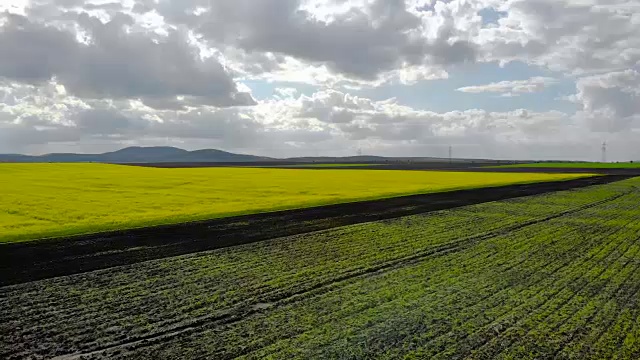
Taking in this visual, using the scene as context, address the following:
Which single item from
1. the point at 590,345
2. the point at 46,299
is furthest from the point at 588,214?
the point at 46,299

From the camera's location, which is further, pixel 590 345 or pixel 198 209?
pixel 198 209

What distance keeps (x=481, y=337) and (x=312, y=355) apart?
3.16 metres

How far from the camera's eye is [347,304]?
10883 millimetres

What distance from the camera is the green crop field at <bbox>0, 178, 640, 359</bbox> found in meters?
8.56

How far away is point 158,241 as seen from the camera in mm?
18688

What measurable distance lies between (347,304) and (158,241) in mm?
10267

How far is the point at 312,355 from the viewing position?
816cm

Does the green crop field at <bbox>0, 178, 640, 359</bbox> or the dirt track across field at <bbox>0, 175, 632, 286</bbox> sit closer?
the green crop field at <bbox>0, 178, 640, 359</bbox>

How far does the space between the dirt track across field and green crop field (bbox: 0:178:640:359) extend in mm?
1134

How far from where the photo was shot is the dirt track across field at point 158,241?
14641mm

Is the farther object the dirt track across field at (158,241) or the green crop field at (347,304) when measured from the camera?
the dirt track across field at (158,241)

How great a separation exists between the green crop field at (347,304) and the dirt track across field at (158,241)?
1.13 m

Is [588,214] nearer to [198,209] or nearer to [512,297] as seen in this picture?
[512,297]

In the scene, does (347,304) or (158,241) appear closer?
(347,304)
